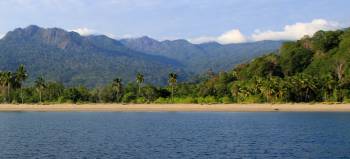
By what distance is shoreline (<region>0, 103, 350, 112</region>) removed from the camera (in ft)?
457

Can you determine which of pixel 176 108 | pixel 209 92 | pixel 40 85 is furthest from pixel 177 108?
pixel 40 85

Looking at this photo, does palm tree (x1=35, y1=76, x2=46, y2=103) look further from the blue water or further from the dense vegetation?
the blue water

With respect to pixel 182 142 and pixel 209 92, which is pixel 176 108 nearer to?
pixel 209 92

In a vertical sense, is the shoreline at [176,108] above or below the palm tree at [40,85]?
below

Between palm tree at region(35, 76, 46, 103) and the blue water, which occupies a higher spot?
palm tree at region(35, 76, 46, 103)

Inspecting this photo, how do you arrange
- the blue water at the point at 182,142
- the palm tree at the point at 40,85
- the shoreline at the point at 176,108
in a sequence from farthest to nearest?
1. the palm tree at the point at 40,85
2. the shoreline at the point at 176,108
3. the blue water at the point at 182,142

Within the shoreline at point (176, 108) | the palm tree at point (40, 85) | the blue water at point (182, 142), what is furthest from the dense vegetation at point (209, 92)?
the blue water at point (182, 142)

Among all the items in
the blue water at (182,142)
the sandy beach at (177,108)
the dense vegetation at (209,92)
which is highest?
the dense vegetation at (209,92)

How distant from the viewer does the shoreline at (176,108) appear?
13925 centimetres

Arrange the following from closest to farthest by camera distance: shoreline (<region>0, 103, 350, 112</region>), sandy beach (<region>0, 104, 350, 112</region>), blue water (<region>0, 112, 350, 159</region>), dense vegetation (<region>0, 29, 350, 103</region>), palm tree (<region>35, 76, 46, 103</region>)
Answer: blue water (<region>0, 112, 350, 159</region>)
sandy beach (<region>0, 104, 350, 112</region>)
shoreline (<region>0, 103, 350, 112</region>)
dense vegetation (<region>0, 29, 350, 103</region>)
palm tree (<region>35, 76, 46, 103</region>)

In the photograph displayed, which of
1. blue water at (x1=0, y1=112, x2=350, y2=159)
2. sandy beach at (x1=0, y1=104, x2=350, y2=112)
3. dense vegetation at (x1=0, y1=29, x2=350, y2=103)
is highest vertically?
dense vegetation at (x1=0, y1=29, x2=350, y2=103)

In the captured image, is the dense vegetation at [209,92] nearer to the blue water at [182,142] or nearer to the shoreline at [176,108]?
the shoreline at [176,108]

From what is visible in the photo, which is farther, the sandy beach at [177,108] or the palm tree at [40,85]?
the palm tree at [40,85]

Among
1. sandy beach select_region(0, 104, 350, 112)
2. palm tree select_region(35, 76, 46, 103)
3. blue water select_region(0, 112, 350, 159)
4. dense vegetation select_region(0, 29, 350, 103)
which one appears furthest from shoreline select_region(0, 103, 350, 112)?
blue water select_region(0, 112, 350, 159)
